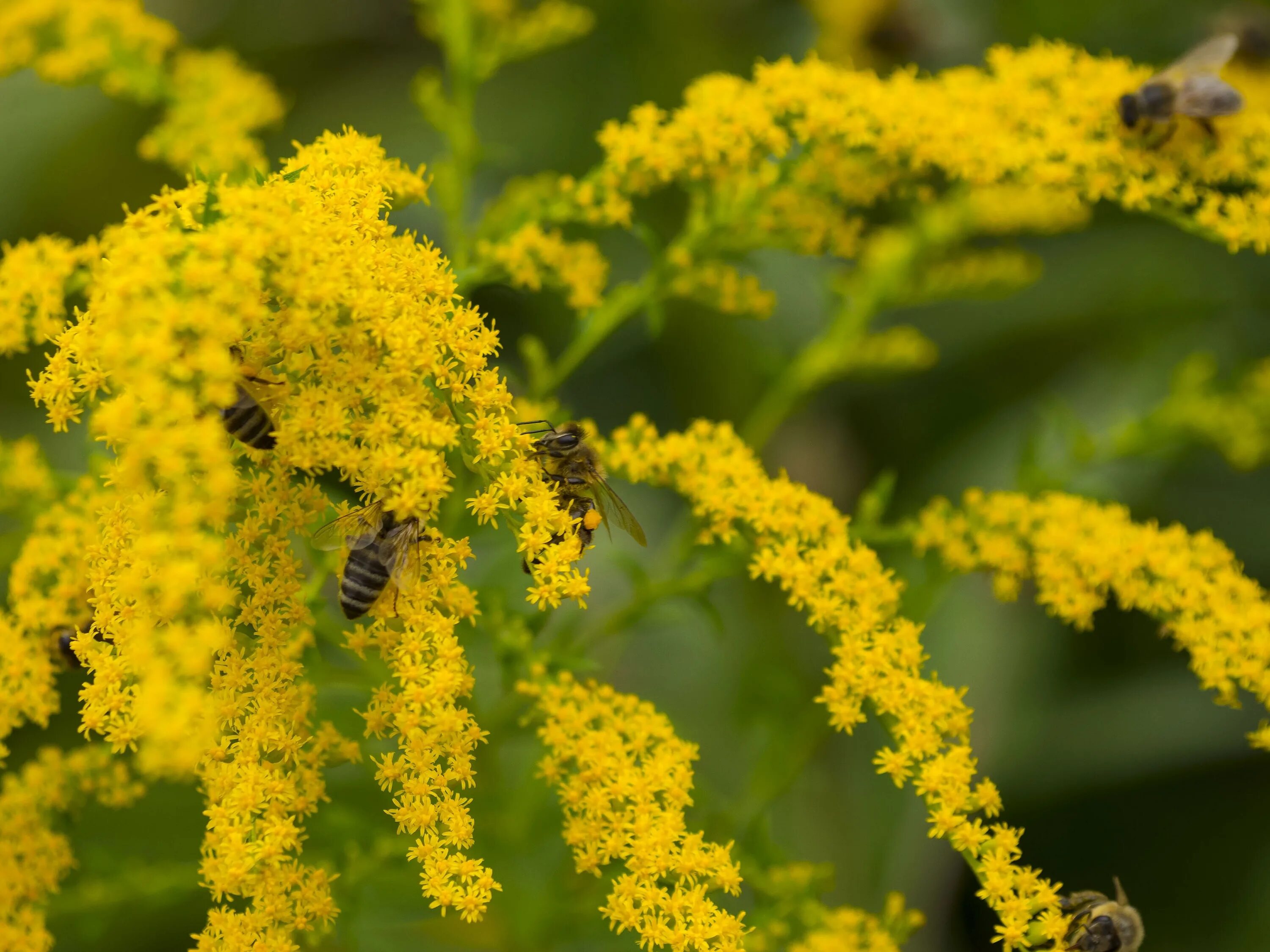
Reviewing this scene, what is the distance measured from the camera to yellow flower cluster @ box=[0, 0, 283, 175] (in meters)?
2.20

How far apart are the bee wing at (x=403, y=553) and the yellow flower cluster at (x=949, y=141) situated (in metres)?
0.81

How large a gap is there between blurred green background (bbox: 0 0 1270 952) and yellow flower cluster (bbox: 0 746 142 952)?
14cm

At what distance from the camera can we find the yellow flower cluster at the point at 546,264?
1928mm

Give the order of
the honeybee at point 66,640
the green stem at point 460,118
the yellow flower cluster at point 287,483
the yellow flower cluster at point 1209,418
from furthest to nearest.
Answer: the yellow flower cluster at point 1209,418 < the green stem at point 460,118 < the honeybee at point 66,640 < the yellow flower cluster at point 287,483

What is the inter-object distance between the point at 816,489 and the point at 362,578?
7.31 feet

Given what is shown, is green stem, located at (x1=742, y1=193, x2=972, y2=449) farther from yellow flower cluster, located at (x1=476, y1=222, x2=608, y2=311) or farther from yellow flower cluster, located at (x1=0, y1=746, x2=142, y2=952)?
yellow flower cluster, located at (x1=0, y1=746, x2=142, y2=952)

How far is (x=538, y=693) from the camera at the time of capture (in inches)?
69.3

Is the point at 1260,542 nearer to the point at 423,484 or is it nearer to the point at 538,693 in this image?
the point at 538,693

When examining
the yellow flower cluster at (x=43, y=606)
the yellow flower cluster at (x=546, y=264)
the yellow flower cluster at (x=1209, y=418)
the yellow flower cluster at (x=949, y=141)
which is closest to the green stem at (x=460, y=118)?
the yellow flower cluster at (x=546, y=264)

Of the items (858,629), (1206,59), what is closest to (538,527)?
(858,629)

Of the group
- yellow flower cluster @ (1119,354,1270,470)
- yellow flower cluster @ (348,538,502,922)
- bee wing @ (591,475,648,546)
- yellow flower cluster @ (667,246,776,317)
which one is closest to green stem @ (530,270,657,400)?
yellow flower cluster @ (667,246,776,317)

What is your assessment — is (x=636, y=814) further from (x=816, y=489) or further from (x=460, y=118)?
(x=816, y=489)

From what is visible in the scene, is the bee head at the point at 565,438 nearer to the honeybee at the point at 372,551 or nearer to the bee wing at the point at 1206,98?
the honeybee at the point at 372,551

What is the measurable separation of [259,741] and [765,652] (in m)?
1.57
